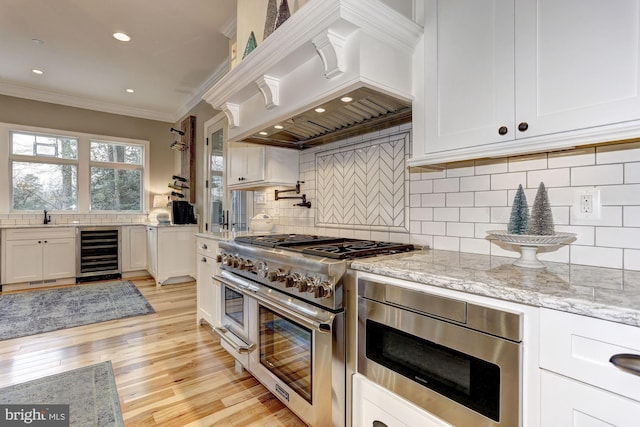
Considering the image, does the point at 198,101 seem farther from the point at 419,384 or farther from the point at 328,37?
the point at 419,384

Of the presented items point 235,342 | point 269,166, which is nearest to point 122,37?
point 269,166

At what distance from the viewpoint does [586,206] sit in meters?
1.25

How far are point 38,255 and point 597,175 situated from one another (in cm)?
621

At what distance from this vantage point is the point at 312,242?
6.54 feet

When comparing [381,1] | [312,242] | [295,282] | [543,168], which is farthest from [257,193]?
[543,168]

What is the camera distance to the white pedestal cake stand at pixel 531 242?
114cm

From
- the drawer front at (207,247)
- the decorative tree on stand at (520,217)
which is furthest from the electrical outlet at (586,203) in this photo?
the drawer front at (207,247)

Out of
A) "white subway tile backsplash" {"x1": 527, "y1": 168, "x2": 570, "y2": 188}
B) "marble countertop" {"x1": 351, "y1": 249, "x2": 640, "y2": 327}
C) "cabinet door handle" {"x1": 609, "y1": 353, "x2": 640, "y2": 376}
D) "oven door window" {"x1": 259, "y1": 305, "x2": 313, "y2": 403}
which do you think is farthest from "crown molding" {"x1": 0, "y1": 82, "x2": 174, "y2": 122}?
"cabinet door handle" {"x1": 609, "y1": 353, "x2": 640, "y2": 376}

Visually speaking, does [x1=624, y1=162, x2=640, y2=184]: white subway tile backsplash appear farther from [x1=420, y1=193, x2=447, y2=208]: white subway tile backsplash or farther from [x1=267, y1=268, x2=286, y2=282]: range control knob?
[x1=267, y1=268, x2=286, y2=282]: range control knob

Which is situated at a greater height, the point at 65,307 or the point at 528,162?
the point at 528,162

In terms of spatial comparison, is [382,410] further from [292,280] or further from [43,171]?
[43,171]

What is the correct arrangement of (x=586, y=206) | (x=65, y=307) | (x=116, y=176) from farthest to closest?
(x=116, y=176)
(x=65, y=307)
(x=586, y=206)

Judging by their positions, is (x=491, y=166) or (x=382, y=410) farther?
(x=491, y=166)

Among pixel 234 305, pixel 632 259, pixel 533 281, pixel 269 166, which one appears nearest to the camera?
pixel 533 281
